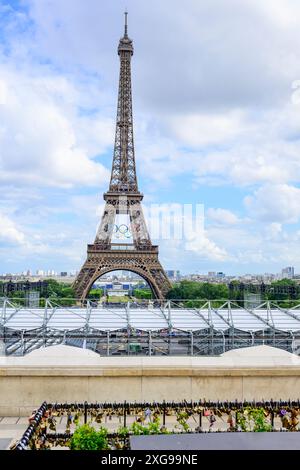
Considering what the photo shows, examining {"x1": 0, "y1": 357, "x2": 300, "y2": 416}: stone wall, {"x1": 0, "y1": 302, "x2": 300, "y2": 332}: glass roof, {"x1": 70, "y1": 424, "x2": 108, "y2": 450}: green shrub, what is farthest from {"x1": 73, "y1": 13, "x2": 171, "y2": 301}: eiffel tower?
{"x1": 70, "y1": 424, "x2": 108, "y2": 450}: green shrub

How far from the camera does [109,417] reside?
46.6ft

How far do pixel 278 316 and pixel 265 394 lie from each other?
14783 mm

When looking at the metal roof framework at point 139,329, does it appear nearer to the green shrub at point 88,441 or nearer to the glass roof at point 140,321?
the glass roof at point 140,321

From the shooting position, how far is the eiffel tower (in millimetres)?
82250

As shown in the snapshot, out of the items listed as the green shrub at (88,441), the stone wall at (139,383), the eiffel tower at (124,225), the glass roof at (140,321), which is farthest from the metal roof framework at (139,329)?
the eiffel tower at (124,225)

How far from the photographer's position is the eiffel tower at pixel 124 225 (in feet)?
270

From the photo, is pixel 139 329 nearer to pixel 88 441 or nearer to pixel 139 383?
pixel 139 383

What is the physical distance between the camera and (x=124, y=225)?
285 feet

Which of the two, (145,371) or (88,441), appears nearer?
(88,441)

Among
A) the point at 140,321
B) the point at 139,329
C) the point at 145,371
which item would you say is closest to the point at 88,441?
the point at 145,371

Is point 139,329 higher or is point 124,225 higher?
point 124,225
